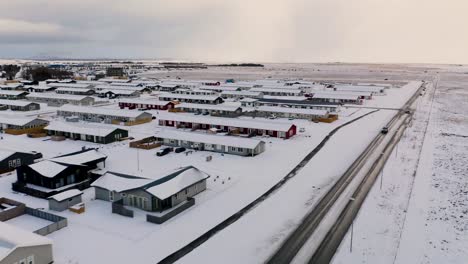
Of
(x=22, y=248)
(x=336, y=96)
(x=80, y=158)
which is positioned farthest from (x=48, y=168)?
(x=336, y=96)

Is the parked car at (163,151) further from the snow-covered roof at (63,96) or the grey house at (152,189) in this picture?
the snow-covered roof at (63,96)

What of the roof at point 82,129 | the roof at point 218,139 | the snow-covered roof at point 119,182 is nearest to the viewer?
the snow-covered roof at point 119,182

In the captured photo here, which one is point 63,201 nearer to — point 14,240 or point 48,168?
point 48,168

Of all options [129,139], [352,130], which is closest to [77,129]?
[129,139]

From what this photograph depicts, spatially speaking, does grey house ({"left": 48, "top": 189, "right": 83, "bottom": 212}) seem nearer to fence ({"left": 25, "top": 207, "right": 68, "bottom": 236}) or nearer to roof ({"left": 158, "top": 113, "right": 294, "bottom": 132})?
fence ({"left": 25, "top": 207, "right": 68, "bottom": 236})

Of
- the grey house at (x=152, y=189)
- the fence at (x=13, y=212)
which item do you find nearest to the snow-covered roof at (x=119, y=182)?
the grey house at (x=152, y=189)

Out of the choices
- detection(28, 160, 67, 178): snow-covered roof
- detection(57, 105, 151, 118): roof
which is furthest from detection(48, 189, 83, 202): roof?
detection(57, 105, 151, 118): roof
